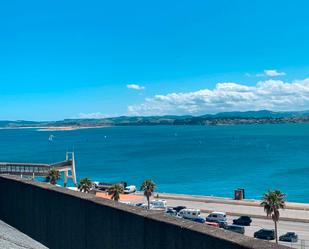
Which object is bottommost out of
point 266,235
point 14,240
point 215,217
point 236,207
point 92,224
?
point 236,207

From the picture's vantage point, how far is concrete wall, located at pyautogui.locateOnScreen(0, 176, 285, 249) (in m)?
→ 5.06

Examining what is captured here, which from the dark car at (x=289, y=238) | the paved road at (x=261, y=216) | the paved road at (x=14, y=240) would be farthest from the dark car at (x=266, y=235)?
the paved road at (x=14, y=240)

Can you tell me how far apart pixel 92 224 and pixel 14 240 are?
1700mm

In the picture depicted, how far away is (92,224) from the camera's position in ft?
22.5

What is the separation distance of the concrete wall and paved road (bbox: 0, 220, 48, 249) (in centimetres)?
14

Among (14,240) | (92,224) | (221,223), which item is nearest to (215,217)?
(221,223)

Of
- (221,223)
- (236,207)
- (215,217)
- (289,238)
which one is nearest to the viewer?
(289,238)

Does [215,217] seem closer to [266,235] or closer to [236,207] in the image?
[266,235]

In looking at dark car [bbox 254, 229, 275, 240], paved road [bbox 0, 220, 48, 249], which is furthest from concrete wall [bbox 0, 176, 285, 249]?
dark car [bbox 254, 229, 275, 240]

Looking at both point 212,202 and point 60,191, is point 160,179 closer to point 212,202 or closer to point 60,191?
point 212,202

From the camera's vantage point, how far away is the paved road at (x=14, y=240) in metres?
7.05

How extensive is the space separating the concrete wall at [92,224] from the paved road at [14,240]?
0.14 meters

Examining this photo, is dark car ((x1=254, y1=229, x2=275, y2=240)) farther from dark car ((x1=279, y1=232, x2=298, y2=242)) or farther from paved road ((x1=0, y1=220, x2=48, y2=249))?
paved road ((x1=0, y1=220, x2=48, y2=249))

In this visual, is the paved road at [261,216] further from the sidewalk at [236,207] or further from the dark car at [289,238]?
the dark car at [289,238]
